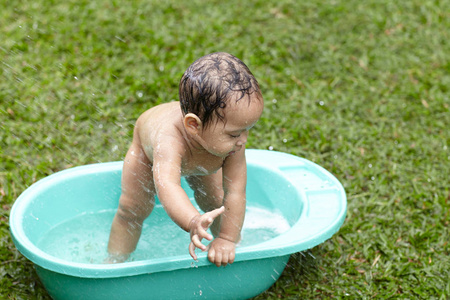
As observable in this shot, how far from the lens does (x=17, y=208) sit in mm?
2662

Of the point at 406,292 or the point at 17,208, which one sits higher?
the point at 17,208

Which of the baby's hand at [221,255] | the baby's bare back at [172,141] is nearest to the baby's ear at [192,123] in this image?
the baby's bare back at [172,141]

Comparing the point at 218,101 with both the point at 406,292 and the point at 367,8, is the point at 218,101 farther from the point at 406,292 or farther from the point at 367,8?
the point at 367,8

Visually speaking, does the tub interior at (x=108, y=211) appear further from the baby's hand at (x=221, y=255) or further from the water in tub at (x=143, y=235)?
the baby's hand at (x=221, y=255)

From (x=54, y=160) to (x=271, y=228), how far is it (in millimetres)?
1409

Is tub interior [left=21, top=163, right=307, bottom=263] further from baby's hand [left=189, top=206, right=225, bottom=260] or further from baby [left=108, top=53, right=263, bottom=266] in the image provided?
baby's hand [left=189, top=206, right=225, bottom=260]

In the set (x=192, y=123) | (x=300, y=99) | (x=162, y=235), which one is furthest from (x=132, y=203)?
(x=300, y=99)

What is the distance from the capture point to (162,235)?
312 centimetres

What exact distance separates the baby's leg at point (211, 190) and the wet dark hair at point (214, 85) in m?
0.69

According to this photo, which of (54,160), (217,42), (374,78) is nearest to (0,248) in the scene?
(54,160)

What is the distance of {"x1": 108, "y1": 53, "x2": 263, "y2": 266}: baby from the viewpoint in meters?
2.16

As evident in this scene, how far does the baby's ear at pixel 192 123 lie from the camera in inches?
87.8

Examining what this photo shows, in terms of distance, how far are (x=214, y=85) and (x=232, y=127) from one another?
0.18m

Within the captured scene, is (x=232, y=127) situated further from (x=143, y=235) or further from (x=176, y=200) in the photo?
(x=143, y=235)
